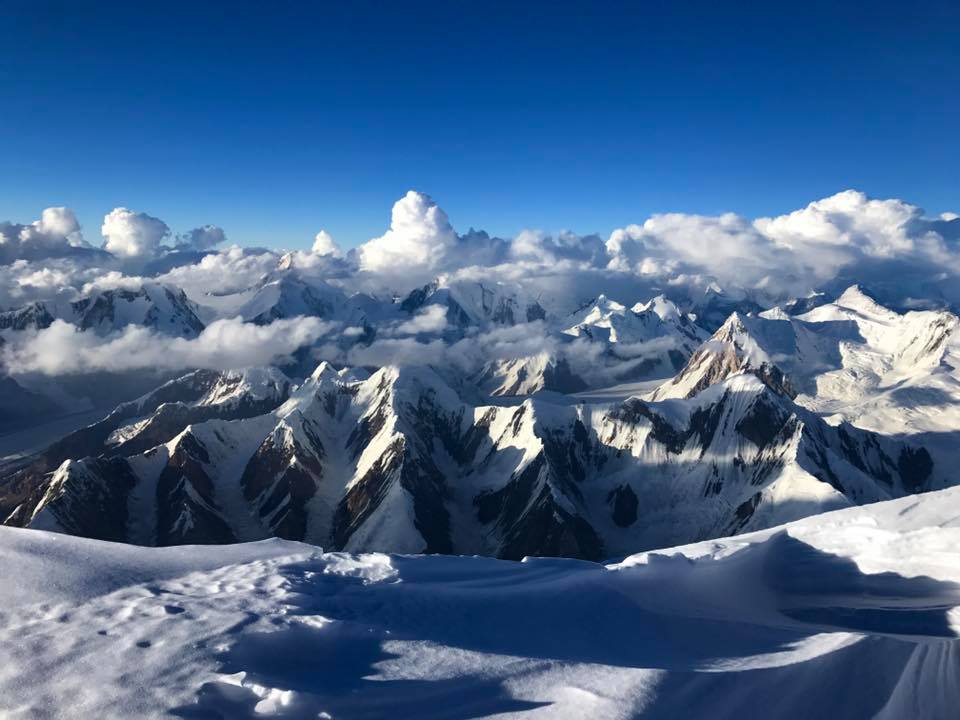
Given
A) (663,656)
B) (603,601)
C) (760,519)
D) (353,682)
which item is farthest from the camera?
(760,519)

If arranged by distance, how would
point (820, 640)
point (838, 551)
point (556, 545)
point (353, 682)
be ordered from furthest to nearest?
point (556, 545) → point (838, 551) → point (820, 640) → point (353, 682)

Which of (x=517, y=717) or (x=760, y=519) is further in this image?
(x=760, y=519)

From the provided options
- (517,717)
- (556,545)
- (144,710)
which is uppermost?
(144,710)

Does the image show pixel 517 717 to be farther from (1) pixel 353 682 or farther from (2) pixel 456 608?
(2) pixel 456 608

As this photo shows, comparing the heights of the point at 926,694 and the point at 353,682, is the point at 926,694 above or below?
below

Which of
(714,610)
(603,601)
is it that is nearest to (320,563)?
(603,601)

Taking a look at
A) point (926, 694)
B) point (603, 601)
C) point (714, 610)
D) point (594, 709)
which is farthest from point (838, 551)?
point (594, 709)

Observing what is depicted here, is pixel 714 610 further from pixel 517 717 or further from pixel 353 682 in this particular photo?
pixel 353 682
